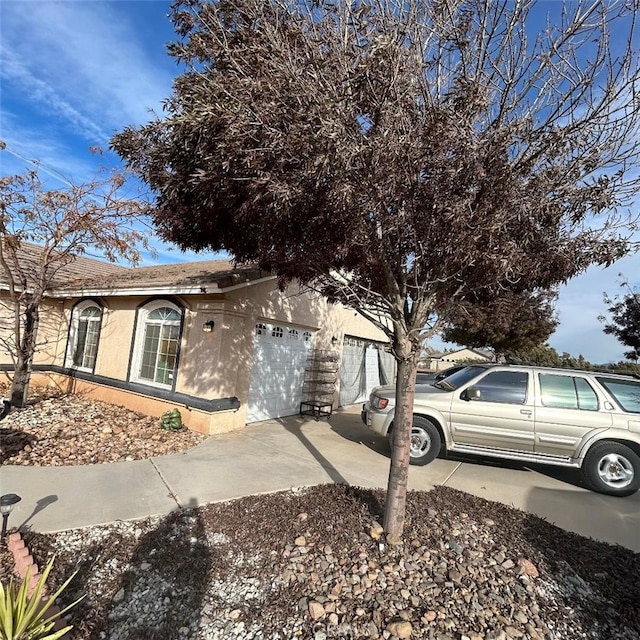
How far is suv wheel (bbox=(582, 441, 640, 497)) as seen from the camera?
5.25 m

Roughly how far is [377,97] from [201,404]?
20.6 feet

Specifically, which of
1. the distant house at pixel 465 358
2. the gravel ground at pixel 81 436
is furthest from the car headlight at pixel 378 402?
the distant house at pixel 465 358

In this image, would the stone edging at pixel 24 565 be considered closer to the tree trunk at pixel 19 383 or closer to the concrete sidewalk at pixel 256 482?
the concrete sidewalk at pixel 256 482

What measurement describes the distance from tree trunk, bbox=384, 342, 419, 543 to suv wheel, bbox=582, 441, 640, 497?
3684mm

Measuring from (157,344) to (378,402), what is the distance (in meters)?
5.21

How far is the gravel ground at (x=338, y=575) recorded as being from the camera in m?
2.50

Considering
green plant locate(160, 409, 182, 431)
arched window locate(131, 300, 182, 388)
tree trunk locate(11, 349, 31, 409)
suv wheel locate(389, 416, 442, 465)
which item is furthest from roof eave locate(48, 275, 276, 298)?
suv wheel locate(389, 416, 442, 465)

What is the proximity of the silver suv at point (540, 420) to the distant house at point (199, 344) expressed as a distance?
2.74m

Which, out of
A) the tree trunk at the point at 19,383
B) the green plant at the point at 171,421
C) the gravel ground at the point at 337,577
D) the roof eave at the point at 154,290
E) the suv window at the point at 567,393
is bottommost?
the gravel ground at the point at 337,577

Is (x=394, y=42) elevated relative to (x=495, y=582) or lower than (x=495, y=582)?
elevated

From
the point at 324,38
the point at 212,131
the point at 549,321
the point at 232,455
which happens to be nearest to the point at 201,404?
the point at 232,455

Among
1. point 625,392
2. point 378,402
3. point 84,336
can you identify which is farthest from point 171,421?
point 625,392

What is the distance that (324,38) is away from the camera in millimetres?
3062

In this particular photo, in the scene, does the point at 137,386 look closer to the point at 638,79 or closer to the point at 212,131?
the point at 212,131
